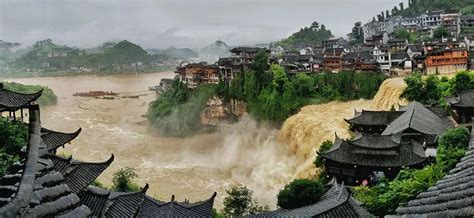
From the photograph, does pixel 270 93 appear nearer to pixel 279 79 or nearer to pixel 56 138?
pixel 279 79

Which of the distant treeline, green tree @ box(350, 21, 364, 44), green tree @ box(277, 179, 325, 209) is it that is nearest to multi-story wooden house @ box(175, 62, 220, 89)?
the distant treeline

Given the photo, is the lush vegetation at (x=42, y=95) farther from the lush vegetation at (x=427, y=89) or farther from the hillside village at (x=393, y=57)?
the lush vegetation at (x=427, y=89)

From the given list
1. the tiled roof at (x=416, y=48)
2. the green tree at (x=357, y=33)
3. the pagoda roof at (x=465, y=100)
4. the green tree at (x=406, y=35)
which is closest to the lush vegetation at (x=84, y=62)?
the green tree at (x=357, y=33)

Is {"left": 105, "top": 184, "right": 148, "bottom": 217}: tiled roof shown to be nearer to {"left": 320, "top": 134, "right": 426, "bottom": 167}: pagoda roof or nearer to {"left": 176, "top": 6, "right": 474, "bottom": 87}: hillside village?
{"left": 320, "top": 134, "right": 426, "bottom": 167}: pagoda roof

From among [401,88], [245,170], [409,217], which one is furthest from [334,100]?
[409,217]

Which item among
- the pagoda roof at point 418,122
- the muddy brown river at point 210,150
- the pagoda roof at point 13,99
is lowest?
the muddy brown river at point 210,150

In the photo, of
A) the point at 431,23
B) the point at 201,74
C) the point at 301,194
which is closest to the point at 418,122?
the point at 301,194

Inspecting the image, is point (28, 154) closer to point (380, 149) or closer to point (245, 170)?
point (380, 149)
